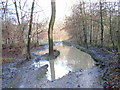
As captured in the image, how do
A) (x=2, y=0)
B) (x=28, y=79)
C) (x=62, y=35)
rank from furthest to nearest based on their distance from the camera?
(x=62, y=35) → (x=2, y=0) → (x=28, y=79)

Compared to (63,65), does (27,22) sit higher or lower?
higher

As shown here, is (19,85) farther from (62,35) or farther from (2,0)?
(62,35)

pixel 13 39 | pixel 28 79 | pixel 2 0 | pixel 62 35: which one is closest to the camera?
pixel 28 79

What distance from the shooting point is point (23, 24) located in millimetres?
14219

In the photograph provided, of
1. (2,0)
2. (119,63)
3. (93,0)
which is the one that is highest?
(93,0)

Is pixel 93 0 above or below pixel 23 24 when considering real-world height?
above

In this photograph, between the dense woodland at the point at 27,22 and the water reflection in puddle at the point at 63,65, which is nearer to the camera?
the water reflection in puddle at the point at 63,65

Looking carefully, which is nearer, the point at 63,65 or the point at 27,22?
the point at 63,65

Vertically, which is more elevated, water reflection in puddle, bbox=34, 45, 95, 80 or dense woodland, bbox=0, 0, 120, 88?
dense woodland, bbox=0, 0, 120, 88

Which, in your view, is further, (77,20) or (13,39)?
(77,20)

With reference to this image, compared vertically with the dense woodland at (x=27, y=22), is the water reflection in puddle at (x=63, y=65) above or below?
below

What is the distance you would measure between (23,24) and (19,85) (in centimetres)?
967

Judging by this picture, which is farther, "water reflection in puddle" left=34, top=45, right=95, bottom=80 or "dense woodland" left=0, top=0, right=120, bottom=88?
"dense woodland" left=0, top=0, right=120, bottom=88

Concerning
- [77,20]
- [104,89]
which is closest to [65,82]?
[104,89]
